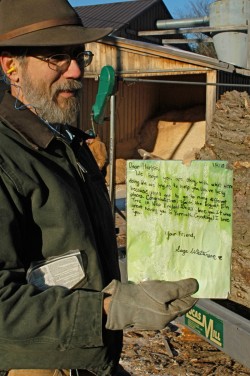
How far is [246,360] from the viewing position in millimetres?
4414

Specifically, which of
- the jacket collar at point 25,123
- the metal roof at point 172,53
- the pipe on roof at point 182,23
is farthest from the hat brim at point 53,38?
the pipe on roof at point 182,23

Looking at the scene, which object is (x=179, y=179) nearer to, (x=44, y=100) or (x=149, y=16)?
(x=44, y=100)

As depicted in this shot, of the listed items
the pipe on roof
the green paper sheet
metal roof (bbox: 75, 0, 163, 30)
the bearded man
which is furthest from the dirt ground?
metal roof (bbox: 75, 0, 163, 30)

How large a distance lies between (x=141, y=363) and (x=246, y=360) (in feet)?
2.97

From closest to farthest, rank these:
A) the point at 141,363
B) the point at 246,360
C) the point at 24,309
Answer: the point at 24,309
the point at 246,360
the point at 141,363

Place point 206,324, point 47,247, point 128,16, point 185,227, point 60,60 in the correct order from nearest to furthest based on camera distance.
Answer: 1. point 47,247
2. point 60,60
3. point 185,227
4. point 206,324
5. point 128,16

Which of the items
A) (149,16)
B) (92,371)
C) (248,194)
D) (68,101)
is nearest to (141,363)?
(248,194)

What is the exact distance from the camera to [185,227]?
3301 mm

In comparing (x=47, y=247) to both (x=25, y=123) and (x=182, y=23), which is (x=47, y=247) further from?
(x=182, y=23)

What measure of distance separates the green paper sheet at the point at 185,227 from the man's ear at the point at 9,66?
1473 mm

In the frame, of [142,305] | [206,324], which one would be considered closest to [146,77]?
[206,324]

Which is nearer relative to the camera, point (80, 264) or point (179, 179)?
point (80, 264)

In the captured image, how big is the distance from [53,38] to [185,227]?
160 centimetres

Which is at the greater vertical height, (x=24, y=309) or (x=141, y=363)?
(x=24, y=309)
